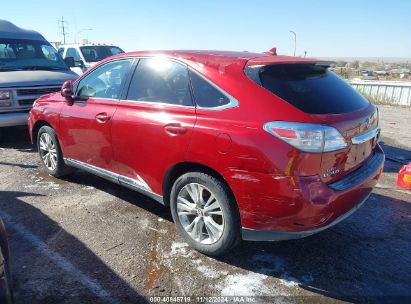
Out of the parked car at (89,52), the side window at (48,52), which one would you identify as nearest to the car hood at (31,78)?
the side window at (48,52)

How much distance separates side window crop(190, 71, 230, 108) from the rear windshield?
0.99 feet

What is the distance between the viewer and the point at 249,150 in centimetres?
284

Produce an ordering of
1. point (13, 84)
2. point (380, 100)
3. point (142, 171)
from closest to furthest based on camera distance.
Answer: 1. point (142, 171)
2. point (13, 84)
3. point (380, 100)

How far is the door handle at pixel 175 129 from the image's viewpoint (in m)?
3.27

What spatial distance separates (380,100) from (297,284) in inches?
572

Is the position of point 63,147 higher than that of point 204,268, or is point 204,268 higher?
point 63,147

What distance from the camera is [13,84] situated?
693 centimetres

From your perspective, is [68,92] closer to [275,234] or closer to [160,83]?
[160,83]

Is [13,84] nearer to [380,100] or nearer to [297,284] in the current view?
[297,284]

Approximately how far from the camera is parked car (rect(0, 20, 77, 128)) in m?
6.95

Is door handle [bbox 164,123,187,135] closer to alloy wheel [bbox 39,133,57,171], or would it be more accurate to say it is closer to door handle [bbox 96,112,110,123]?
door handle [bbox 96,112,110,123]

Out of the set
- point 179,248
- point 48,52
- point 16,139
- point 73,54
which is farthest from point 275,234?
point 73,54

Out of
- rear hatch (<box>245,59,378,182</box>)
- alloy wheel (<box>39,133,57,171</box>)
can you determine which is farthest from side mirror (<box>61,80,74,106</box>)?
rear hatch (<box>245,59,378,182</box>)

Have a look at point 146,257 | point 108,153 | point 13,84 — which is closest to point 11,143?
point 13,84
